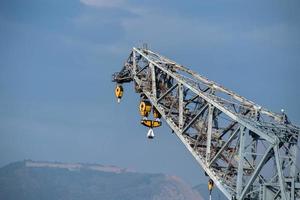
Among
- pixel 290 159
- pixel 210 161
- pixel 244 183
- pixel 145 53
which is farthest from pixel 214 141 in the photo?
pixel 145 53

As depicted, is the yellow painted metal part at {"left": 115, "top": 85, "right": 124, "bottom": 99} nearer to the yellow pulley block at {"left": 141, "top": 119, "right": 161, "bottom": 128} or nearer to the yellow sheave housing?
the yellow sheave housing

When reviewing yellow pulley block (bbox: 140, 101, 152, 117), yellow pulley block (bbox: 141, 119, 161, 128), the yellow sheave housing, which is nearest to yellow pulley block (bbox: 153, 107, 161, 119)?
yellow pulley block (bbox: 141, 119, 161, 128)

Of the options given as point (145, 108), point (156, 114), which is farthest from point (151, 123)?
point (145, 108)

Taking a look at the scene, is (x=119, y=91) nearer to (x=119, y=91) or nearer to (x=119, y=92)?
(x=119, y=91)

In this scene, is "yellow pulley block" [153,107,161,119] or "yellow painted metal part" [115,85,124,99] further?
"yellow painted metal part" [115,85,124,99]

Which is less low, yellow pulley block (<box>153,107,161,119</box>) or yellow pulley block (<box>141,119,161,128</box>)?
yellow pulley block (<box>153,107,161,119</box>)

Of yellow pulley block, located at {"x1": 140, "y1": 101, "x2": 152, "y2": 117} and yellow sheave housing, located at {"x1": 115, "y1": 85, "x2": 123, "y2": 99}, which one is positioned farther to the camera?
yellow sheave housing, located at {"x1": 115, "y1": 85, "x2": 123, "y2": 99}

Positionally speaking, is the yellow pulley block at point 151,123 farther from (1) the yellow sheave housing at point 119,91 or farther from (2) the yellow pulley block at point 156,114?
(1) the yellow sheave housing at point 119,91

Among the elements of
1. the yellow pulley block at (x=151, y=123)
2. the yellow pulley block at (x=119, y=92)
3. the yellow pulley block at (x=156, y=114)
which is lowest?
the yellow pulley block at (x=151, y=123)

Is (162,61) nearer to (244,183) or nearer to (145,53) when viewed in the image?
(145,53)

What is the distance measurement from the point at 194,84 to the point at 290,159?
16.5m

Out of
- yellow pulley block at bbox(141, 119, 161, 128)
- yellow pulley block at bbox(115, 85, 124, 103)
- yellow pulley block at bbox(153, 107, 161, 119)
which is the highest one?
yellow pulley block at bbox(115, 85, 124, 103)

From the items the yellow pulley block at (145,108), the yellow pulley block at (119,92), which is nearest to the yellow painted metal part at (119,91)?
the yellow pulley block at (119,92)

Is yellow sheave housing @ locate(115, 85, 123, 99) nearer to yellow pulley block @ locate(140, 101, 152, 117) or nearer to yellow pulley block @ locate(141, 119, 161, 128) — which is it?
yellow pulley block @ locate(140, 101, 152, 117)
